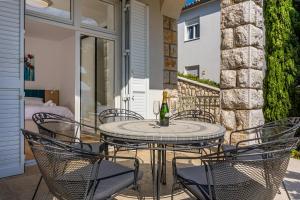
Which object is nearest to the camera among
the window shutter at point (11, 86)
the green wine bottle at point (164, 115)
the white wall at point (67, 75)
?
the green wine bottle at point (164, 115)

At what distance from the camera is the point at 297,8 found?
5246 millimetres

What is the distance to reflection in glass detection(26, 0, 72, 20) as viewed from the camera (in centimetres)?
385

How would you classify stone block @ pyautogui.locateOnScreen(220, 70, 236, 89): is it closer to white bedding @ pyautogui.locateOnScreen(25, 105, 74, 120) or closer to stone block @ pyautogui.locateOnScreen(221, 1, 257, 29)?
stone block @ pyautogui.locateOnScreen(221, 1, 257, 29)

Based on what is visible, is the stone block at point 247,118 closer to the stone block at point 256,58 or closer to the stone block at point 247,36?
the stone block at point 256,58

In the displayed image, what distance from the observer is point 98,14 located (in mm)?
4484

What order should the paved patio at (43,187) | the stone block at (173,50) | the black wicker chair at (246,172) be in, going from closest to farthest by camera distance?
the black wicker chair at (246,172) → the paved patio at (43,187) → the stone block at (173,50)

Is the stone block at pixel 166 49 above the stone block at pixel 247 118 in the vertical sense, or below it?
above

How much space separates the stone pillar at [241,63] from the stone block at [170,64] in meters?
1.64

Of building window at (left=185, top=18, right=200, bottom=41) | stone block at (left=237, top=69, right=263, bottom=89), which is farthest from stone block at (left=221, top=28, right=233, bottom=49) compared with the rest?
building window at (left=185, top=18, right=200, bottom=41)

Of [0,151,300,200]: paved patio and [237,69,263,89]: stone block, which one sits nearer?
[0,151,300,200]: paved patio

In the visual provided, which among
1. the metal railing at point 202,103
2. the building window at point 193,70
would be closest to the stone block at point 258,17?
the metal railing at point 202,103

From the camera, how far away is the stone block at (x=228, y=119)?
3.64m

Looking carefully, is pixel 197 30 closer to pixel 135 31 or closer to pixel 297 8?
pixel 297 8

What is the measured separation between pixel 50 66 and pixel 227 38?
5.40 m
